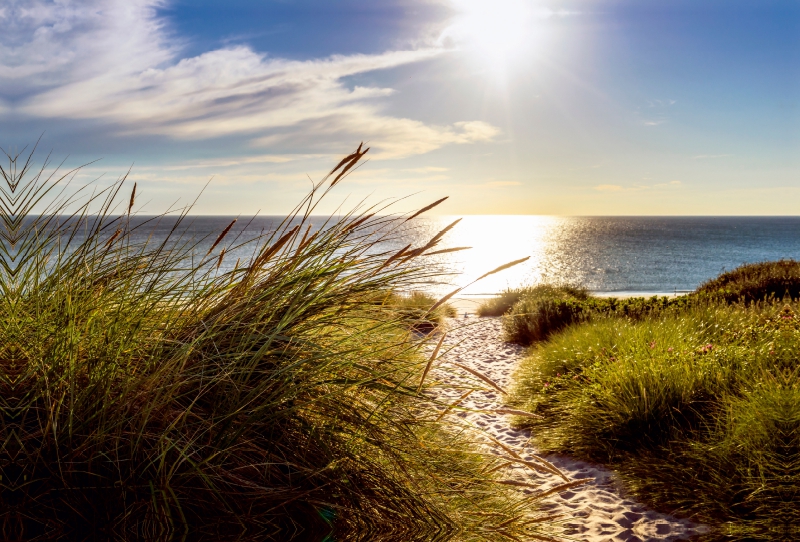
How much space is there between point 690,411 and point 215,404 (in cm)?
511

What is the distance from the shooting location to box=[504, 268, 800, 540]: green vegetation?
3.89m

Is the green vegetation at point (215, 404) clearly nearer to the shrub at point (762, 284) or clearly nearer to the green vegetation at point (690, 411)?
the green vegetation at point (690, 411)

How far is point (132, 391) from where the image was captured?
6.41ft

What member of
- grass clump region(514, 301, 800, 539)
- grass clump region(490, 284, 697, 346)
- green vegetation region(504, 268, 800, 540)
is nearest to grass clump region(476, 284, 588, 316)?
grass clump region(490, 284, 697, 346)

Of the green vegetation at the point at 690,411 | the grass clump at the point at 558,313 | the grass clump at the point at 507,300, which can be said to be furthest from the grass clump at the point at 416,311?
the grass clump at the point at 507,300

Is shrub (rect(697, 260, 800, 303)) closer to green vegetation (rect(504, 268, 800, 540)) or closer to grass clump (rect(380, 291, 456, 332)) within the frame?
green vegetation (rect(504, 268, 800, 540))

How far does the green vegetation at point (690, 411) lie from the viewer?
12.8 ft

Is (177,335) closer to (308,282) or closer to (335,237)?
(308,282)

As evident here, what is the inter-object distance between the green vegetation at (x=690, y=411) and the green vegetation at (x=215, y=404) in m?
2.49

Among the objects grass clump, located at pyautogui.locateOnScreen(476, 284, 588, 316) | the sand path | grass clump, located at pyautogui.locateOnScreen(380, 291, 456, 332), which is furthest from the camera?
grass clump, located at pyautogui.locateOnScreen(476, 284, 588, 316)

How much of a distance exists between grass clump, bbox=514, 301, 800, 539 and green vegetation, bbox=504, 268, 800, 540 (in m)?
0.01

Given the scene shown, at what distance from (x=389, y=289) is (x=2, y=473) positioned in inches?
64.2

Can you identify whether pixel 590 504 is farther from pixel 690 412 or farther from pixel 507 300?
pixel 507 300

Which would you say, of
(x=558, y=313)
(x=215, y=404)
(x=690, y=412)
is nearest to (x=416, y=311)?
(x=215, y=404)
